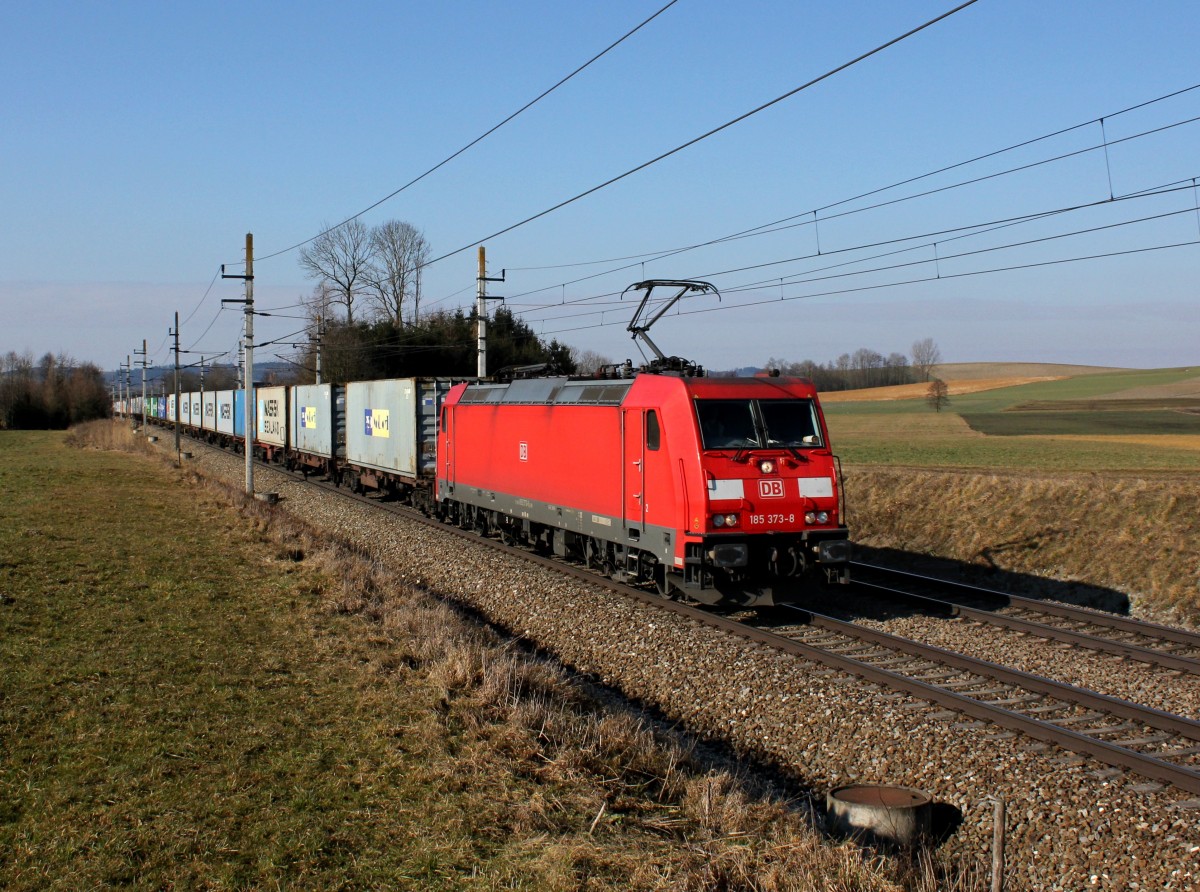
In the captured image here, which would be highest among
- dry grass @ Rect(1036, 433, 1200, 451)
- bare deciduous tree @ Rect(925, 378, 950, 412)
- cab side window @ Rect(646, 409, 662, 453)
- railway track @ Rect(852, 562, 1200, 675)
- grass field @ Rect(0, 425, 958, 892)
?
bare deciduous tree @ Rect(925, 378, 950, 412)

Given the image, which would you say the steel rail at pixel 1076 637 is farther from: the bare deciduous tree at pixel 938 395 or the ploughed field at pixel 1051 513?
the bare deciduous tree at pixel 938 395

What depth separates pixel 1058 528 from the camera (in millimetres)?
18188

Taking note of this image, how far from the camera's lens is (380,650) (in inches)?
416

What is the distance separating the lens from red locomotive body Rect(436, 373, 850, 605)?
1203 centimetres

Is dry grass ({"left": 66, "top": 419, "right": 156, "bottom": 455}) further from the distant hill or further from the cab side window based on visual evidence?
the distant hill

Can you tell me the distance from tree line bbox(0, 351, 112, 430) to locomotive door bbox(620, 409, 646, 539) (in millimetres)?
96786

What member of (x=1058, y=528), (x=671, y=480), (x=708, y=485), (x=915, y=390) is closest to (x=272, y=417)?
(x=1058, y=528)

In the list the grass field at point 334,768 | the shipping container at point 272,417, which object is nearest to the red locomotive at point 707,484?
the grass field at point 334,768

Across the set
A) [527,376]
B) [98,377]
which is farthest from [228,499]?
[98,377]

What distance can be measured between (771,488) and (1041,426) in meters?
39.0

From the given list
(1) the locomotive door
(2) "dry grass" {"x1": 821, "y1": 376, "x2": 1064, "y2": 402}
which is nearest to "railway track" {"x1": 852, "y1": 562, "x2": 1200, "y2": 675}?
(1) the locomotive door

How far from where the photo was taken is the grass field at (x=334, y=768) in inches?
219

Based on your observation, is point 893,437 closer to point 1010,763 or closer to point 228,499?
point 228,499

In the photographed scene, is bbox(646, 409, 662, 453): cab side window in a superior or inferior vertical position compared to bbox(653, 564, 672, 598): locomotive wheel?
superior
